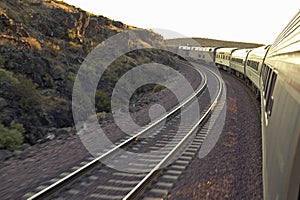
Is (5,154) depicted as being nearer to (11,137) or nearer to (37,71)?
(11,137)

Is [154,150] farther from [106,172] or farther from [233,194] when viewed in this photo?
[233,194]

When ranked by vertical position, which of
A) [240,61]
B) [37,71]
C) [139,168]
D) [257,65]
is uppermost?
[257,65]

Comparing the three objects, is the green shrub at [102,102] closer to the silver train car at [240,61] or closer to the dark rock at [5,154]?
the dark rock at [5,154]

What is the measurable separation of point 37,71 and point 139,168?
942 cm

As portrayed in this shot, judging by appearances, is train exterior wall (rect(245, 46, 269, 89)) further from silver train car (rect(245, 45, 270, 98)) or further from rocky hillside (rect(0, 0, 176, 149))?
rocky hillside (rect(0, 0, 176, 149))

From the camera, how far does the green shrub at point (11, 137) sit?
28.7 feet

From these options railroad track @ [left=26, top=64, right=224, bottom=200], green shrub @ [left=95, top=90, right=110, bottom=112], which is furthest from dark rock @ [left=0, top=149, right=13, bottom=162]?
→ green shrub @ [left=95, top=90, right=110, bottom=112]

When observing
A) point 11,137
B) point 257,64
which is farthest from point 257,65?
point 11,137

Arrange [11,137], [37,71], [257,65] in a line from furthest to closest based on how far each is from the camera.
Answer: [257,65] → [37,71] → [11,137]

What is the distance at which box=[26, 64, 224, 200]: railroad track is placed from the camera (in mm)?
6375

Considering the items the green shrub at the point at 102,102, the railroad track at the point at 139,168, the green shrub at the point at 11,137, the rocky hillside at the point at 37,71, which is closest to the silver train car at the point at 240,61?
the rocky hillside at the point at 37,71

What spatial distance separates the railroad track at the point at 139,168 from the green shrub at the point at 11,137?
2749 mm

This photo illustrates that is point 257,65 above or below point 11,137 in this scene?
above

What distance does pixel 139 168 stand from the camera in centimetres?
781
